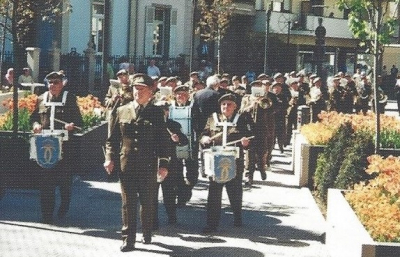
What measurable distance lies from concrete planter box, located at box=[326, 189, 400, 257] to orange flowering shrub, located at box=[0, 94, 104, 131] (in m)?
6.03

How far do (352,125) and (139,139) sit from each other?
6.50 m

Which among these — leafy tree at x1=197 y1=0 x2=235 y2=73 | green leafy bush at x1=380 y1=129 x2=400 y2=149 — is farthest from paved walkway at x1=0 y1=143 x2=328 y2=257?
leafy tree at x1=197 y1=0 x2=235 y2=73

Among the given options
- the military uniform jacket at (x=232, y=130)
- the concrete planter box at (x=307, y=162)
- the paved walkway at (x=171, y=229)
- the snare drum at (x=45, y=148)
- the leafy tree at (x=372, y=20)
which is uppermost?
the leafy tree at (x=372, y=20)

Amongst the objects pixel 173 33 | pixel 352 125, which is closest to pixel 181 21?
pixel 173 33

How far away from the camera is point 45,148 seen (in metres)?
10.1

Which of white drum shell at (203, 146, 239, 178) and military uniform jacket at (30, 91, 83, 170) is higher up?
military uniform jacket at (30, 91, 83, 170)

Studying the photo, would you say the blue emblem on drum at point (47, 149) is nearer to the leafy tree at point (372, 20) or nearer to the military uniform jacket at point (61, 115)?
the military uniform jacket at point (61, 115)

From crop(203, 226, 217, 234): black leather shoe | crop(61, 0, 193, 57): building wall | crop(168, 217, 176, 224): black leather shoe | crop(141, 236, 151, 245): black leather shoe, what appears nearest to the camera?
crop(141, 236, 151, 245): black leather shoe

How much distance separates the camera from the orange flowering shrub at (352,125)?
564 inches

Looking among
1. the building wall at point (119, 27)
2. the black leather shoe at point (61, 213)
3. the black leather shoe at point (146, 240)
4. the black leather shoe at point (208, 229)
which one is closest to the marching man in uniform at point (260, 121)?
the black leather shoe at point (208, 229)

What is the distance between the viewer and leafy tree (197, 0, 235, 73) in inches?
1625

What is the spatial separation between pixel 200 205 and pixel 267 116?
3.98 metres

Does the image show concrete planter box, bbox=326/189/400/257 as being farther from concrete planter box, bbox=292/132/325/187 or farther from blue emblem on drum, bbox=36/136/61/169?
concrete planter box, bbox=292/132/325/187

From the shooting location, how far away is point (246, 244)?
376 inches
